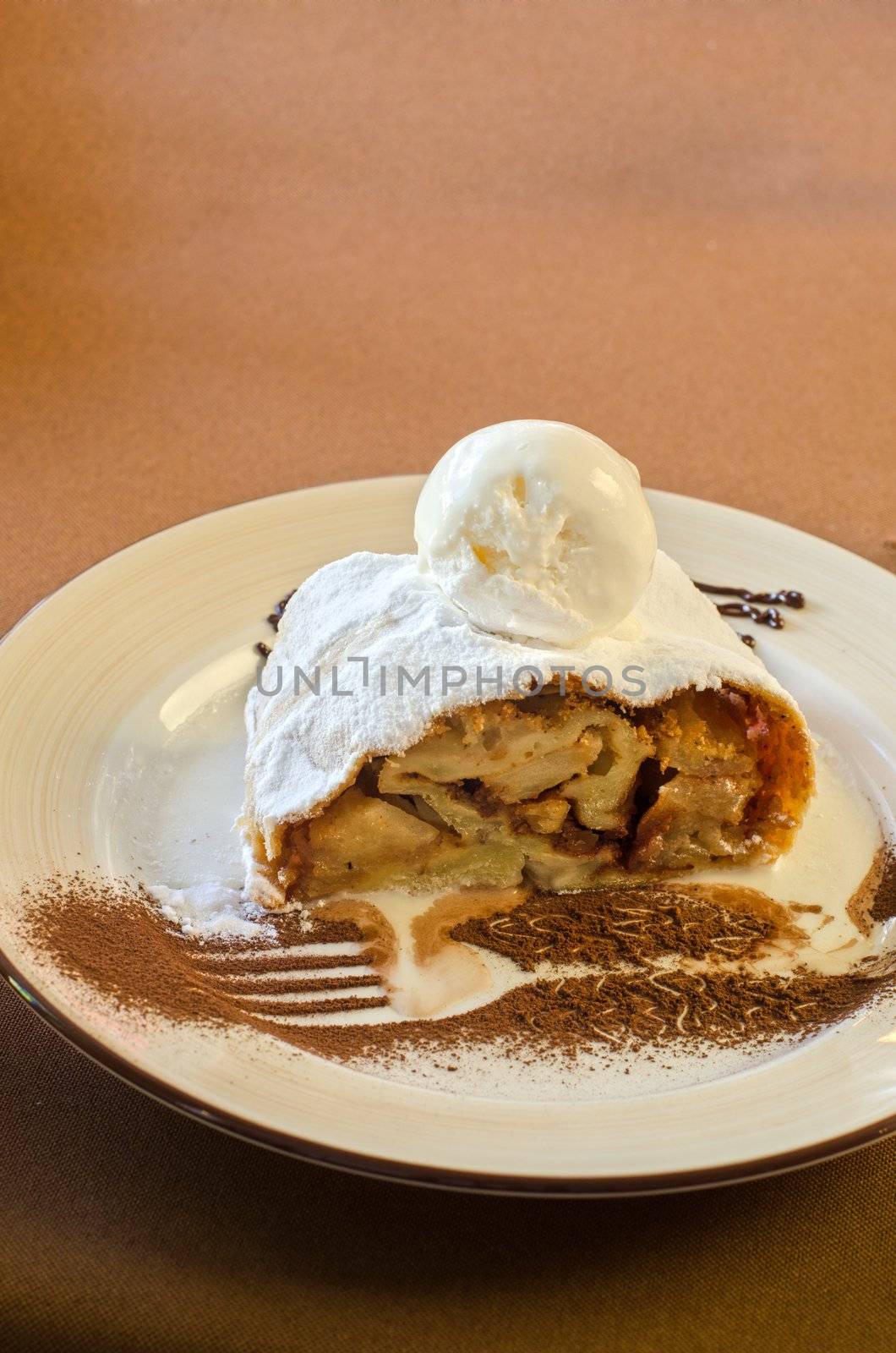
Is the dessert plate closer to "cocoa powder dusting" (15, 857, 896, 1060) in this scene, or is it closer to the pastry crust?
"cocoa powder dusting" (15, 857, 896, 1060)

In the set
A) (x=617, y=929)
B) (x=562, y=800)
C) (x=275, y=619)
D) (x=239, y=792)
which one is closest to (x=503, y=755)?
(x=562, y=800)

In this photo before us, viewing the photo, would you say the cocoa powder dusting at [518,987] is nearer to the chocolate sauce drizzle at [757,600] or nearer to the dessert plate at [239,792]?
the dessert plate at [239,792]

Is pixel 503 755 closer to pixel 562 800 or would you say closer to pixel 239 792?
pixel 562 800

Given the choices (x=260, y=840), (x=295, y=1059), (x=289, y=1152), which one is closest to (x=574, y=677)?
(x=260, y=840)

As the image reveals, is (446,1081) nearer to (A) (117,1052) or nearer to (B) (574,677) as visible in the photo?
(A) (117,1052)

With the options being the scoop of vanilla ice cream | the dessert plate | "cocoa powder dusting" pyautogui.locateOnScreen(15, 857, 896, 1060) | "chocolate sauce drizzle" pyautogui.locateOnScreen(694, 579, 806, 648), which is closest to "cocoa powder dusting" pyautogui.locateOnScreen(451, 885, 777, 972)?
"cocoa powder dusting" pyautogui.locateOnScreen(15, 857, 896, 1060)

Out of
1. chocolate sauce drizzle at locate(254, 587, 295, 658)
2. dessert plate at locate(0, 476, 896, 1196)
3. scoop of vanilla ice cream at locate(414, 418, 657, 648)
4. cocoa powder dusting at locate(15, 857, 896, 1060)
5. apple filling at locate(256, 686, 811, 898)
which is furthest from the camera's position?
chocolate sauce drizzle at locate(254, 587, 295, 658)
